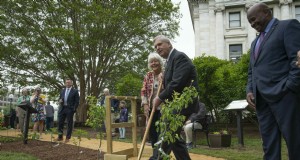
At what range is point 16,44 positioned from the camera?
20266 mm

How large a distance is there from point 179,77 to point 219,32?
109 feet

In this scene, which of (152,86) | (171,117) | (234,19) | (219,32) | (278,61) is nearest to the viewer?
(278,61)

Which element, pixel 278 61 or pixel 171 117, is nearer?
pixel 278 61

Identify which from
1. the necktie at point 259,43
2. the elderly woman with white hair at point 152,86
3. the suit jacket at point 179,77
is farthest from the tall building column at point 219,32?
the necktie at point 259,43

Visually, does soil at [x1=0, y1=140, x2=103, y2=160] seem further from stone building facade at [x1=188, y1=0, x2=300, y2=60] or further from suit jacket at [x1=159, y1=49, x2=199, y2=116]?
stone building facade at [x1=188, y1=0, x2=300, y2=60]

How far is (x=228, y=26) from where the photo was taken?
36875mm

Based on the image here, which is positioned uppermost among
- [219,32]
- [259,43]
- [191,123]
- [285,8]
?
[285,8]

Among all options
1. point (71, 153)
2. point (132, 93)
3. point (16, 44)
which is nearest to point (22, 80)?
point (16, 44)

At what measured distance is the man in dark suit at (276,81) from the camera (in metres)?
3.24

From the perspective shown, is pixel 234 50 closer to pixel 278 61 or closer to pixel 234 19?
pixel 234 19

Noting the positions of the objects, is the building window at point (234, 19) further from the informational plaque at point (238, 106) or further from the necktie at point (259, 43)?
the necktie at point (259, 43)

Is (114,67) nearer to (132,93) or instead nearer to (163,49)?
(132,93)

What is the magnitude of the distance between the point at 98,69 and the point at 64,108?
11.3 metres

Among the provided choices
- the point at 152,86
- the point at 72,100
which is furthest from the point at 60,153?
the point at 72,100
